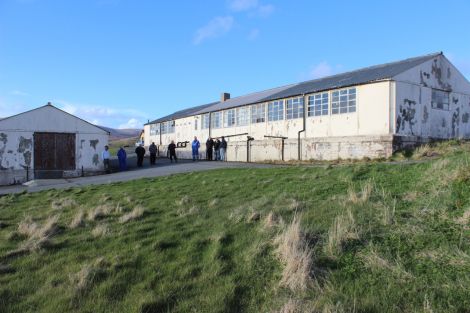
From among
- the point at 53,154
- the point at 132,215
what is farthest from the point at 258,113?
the point at 132,215

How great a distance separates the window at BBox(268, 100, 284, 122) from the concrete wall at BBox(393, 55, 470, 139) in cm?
783

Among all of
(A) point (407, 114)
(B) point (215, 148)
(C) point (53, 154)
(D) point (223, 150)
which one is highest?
(A) point (407, 114)

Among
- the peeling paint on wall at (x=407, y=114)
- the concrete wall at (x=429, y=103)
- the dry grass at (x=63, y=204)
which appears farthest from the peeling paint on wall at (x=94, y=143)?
the peeling paint on wall at (x=407, y=114)

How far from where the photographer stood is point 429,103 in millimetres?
23016

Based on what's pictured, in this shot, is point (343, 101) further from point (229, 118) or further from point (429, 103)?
point (229, 118)

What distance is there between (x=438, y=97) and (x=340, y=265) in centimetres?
2143

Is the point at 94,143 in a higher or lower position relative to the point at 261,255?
higher

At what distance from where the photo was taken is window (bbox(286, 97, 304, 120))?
1006 inches

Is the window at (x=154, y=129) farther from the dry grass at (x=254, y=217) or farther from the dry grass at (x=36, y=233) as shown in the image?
the dry grass at (x=254, y=217)

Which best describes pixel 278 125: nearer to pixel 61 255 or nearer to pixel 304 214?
pixel 304 214

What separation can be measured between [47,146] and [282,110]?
1387 centimetres

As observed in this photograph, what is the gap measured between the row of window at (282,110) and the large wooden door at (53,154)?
11426mm

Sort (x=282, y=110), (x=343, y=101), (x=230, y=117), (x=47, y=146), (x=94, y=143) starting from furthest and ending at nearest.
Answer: (x=230, y=117) → (x=282, y=110) → (x=94, y=143) → (x=47, y=146) → (x=343, y=101)

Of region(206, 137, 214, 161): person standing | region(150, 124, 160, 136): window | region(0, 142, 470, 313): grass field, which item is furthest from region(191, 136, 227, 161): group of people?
region(0, 142, 470, 313): grass field
